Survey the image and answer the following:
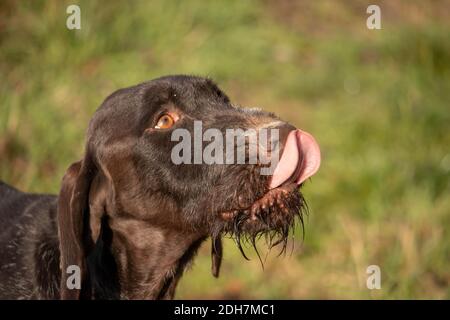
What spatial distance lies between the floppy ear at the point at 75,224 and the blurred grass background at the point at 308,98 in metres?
1.85

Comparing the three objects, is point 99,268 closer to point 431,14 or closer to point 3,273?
point 3,273

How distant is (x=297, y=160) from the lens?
11.2ft

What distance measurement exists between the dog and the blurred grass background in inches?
63.5

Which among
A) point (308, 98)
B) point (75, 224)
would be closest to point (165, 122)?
point (75, 224)

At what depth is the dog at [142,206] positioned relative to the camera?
12.0ft

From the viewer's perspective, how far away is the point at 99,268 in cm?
414

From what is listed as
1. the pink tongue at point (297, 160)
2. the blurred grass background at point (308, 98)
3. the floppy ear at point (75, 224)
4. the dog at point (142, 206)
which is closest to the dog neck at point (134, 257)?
the dog at point (142, 206)

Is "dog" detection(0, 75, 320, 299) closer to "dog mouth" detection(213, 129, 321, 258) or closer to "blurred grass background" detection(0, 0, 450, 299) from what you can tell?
"dog mouth" detection(213, 129, 321, 258)

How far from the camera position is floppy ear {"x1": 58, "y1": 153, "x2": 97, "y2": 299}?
3.79 meters

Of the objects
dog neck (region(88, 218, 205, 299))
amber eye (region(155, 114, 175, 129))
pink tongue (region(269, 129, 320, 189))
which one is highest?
amber eye (region(155, 114, 175, 129))

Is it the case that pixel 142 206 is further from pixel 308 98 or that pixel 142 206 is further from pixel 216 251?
pixel 308 98

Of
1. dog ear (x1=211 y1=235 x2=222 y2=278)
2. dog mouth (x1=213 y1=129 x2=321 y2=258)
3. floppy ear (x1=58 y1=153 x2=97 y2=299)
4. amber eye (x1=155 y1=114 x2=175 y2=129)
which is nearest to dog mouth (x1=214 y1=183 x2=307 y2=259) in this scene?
dog mouth (x1=213 y1=129 x2=321 y2=258)

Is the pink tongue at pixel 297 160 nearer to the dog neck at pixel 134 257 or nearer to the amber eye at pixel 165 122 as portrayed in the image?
the amber eye at pixel 165 122
